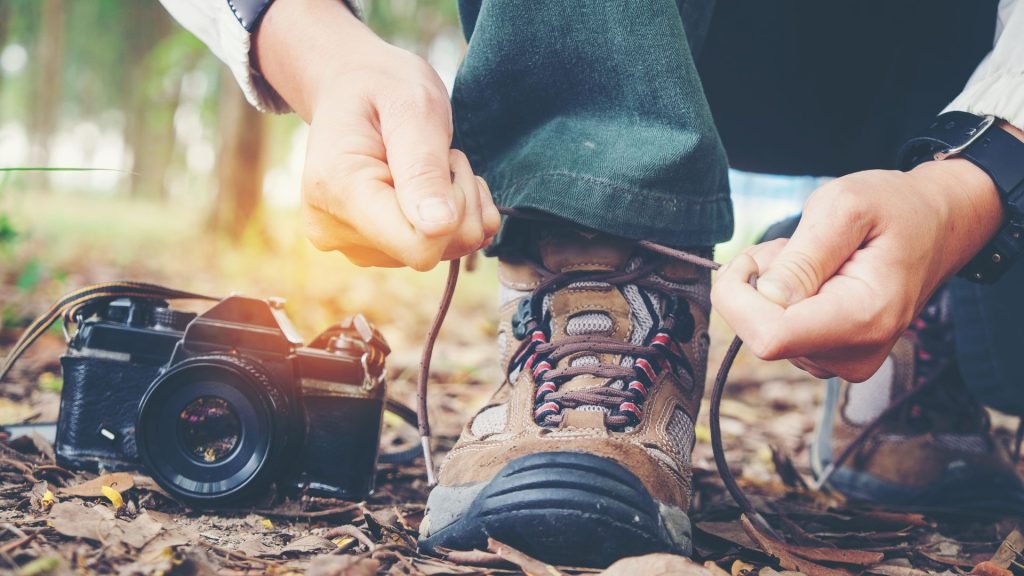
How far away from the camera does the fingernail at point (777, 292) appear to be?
73cm

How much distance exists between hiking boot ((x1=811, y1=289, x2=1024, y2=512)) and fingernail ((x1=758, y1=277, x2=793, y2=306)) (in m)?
0.89

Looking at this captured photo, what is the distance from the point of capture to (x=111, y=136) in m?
24.7

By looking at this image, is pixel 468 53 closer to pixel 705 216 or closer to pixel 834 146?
pixel 705 216

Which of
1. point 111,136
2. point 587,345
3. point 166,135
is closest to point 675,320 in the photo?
point 587,345

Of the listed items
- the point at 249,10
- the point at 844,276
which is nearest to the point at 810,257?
the point at 844,276

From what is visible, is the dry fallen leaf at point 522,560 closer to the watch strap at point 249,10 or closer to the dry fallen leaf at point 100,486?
the dry fallen leaf at point 100,486

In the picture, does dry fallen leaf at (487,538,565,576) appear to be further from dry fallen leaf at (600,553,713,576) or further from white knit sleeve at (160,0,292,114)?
white knit sleeve at (160,0,292,114)

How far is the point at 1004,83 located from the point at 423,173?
75 cm

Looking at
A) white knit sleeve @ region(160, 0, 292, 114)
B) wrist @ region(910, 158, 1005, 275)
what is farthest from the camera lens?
wrist @ region(910, 158, 1005, 275)

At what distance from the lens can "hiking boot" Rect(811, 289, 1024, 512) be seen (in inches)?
54.9

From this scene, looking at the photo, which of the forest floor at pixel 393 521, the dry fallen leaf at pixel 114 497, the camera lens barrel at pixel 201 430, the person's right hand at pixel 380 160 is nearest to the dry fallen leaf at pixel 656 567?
the forest floor at pixel 393 521

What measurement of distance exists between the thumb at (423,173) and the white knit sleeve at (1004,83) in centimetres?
68

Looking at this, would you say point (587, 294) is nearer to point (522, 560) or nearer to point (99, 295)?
point (522, 560)

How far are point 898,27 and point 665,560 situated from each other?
1.17m
